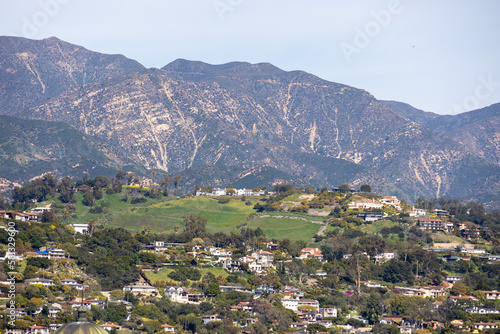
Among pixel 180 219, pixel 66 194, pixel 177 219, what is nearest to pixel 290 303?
pixel 177 219

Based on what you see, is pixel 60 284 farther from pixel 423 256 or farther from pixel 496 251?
pixel 496 251

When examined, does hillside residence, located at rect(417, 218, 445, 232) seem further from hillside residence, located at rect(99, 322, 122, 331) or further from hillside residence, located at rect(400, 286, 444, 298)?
hillside residence, located at rect(99, 322, 122, 331)

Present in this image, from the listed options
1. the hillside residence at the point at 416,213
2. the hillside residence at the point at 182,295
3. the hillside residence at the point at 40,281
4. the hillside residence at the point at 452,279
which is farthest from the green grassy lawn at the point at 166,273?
the hillside residence at the point at 416,213

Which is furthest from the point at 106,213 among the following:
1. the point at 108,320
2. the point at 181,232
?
the point at 108,320

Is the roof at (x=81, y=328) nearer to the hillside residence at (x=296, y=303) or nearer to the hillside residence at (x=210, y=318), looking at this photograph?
the hillside residence at (x=210, y=318)

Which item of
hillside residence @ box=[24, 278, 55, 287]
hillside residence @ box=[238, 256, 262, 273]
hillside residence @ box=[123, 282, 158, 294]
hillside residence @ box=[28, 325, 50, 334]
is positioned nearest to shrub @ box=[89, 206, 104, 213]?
hillside residence @ box=[238, 256, 262, 273]
